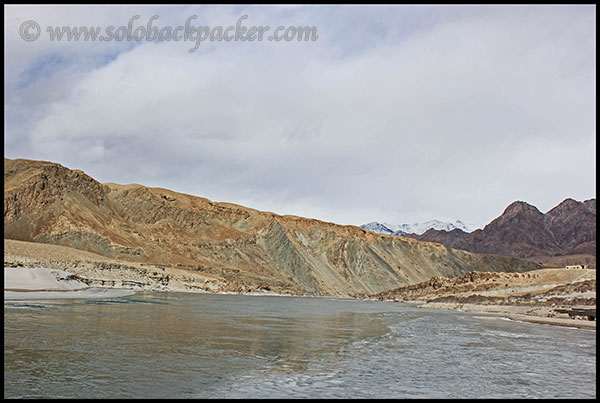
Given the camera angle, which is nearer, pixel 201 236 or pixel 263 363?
pixel 263 363

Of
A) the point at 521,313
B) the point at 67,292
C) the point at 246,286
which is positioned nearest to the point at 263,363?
the point at 67,292

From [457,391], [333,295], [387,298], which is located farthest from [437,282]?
[457,391]

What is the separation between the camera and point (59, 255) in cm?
6856

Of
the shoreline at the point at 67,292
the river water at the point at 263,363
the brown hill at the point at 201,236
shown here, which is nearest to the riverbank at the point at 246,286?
the shoreline at the point at 67,292

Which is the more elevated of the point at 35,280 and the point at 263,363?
the point at 35,280

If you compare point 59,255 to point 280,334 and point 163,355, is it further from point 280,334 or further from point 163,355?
point 163,355

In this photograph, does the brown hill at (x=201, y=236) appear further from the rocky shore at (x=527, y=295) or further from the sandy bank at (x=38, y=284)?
the sandy bank at (x=38, y=284)

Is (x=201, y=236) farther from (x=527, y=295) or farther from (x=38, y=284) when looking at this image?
(x=527, y=295)

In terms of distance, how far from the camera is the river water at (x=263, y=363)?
9.92m

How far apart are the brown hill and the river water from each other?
70856mm

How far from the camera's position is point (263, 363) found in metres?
13.2

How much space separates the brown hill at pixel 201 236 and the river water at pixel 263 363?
232ft

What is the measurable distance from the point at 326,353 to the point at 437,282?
72.4m

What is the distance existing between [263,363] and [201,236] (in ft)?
333
